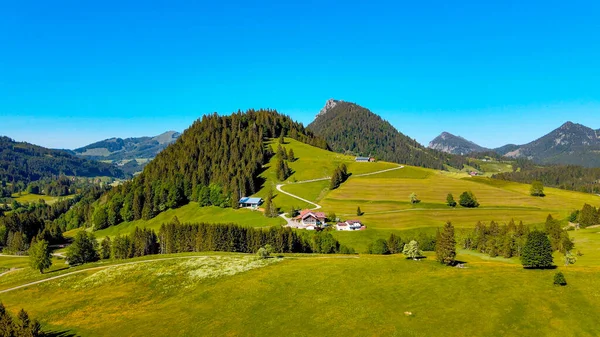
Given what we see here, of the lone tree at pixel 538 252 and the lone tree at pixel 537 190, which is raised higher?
the lone tree at pixel 537 190

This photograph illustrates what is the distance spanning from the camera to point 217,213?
197000mm

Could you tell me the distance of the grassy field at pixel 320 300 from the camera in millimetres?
50625

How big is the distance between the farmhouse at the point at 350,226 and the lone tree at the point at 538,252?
75429mm

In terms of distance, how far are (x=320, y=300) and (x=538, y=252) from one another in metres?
47.3

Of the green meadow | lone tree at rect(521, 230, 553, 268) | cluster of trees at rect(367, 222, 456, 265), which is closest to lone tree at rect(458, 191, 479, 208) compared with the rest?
cluster of trees at rect(367, 222, 456, 265)

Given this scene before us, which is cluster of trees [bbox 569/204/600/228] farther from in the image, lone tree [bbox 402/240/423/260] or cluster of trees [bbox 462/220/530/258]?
lone tree [bbox 402/240/423/260]

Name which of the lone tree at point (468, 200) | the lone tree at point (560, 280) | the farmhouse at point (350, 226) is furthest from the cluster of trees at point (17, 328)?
the lone tree at point (468, 200)

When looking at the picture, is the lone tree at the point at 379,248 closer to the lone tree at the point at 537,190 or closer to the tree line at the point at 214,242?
the tree line at the point at 214,242

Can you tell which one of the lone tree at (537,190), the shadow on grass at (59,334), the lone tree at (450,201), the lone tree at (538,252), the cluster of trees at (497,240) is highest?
the lone tree at (537,190)

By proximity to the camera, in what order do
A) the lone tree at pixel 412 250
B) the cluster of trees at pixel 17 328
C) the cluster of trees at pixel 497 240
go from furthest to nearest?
the cluster of trees at pixel 497 240, the lone tree at pixel 412 250, the cluster of trees at pixel 17 328

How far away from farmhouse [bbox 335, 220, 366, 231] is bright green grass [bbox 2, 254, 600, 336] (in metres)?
54.1

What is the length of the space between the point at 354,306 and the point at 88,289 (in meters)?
66.6

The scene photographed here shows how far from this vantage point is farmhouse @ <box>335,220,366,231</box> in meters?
144

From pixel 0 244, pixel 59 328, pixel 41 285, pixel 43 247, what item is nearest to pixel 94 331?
pixel 59 328
